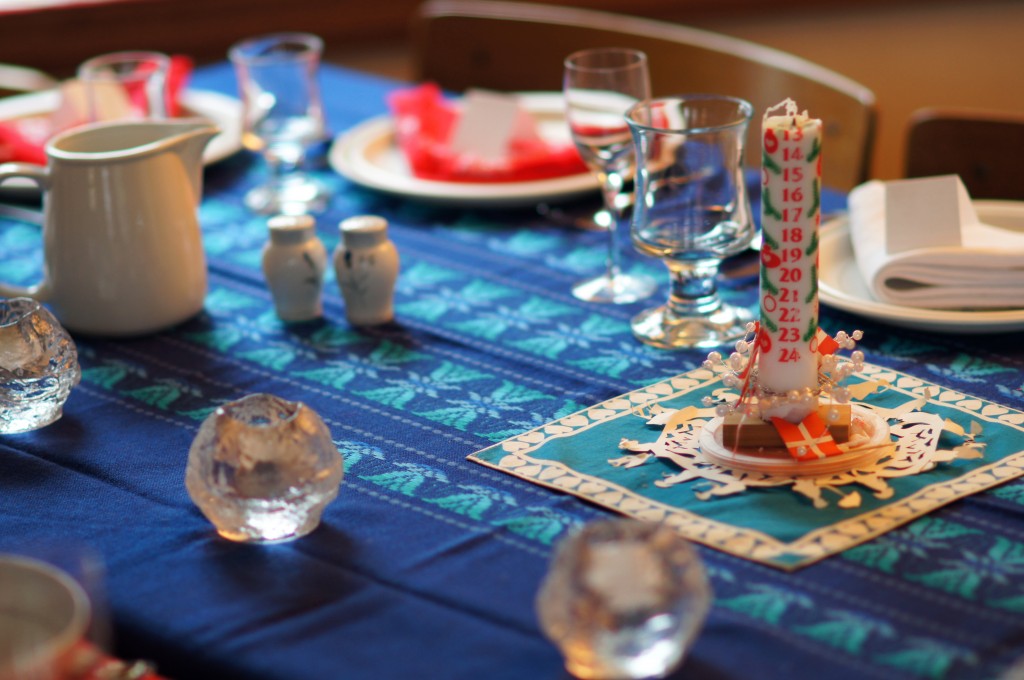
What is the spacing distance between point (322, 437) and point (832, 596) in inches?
13.2

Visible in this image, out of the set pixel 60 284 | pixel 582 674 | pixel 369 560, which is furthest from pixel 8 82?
pixel 582 674

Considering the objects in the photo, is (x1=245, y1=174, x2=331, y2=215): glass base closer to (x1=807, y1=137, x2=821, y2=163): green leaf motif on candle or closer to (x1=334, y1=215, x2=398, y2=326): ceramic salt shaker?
(x1=334, y1=215, x2=398, y2=326): ceramic salt shaker

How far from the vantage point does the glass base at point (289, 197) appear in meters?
1.49

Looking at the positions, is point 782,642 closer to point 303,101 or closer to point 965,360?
point 965,360

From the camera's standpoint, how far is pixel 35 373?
38.5 inches

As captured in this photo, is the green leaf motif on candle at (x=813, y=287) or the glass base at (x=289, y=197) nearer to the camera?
the green leaf motif on candle at (x=813, y=287)

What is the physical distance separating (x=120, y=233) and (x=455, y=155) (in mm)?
479

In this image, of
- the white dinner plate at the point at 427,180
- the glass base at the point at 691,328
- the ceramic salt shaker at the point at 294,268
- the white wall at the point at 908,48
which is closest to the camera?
the glass base at the point at 691,328

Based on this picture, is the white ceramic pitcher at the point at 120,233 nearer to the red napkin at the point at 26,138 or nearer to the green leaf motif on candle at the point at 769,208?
the red napkin at the point at 26,138

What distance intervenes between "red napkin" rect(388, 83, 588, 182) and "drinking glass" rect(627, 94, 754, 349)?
0.39 m

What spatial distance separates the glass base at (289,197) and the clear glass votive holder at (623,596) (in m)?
0.93

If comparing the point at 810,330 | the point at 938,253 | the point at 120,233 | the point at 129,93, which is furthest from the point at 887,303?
the point at 129,93

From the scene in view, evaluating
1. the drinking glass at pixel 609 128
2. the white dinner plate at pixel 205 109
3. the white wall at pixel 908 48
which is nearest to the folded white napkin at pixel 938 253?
the drinking glass at pixel 609 128

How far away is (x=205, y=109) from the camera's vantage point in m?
1.79
